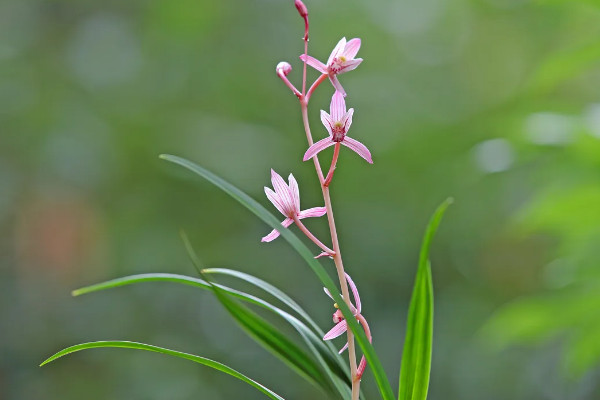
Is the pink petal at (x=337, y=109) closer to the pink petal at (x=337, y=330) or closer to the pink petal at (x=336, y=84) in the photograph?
the pink petal at (x=336, y=84)

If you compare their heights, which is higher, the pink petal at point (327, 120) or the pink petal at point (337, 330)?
the pink petal at point (327, 120)

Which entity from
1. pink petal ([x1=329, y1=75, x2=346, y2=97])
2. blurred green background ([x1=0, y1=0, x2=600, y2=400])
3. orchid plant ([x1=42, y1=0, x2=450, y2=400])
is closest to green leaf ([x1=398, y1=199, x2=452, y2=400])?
orchid plant ([x1=42, y1=0, x2=450, y2=400])

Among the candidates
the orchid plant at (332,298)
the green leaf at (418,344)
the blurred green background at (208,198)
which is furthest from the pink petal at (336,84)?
the blurred green background at (208,198)

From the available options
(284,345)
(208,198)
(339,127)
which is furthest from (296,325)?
(208,198)

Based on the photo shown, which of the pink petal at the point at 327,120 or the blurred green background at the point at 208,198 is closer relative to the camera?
the pink petal at the point at 327,120

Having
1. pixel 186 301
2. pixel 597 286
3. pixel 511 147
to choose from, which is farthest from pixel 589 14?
pixel 186 301

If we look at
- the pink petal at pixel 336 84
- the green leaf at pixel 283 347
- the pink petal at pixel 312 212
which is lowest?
the green leaf at pixel 283 347

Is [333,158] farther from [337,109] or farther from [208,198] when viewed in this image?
[208,198]
